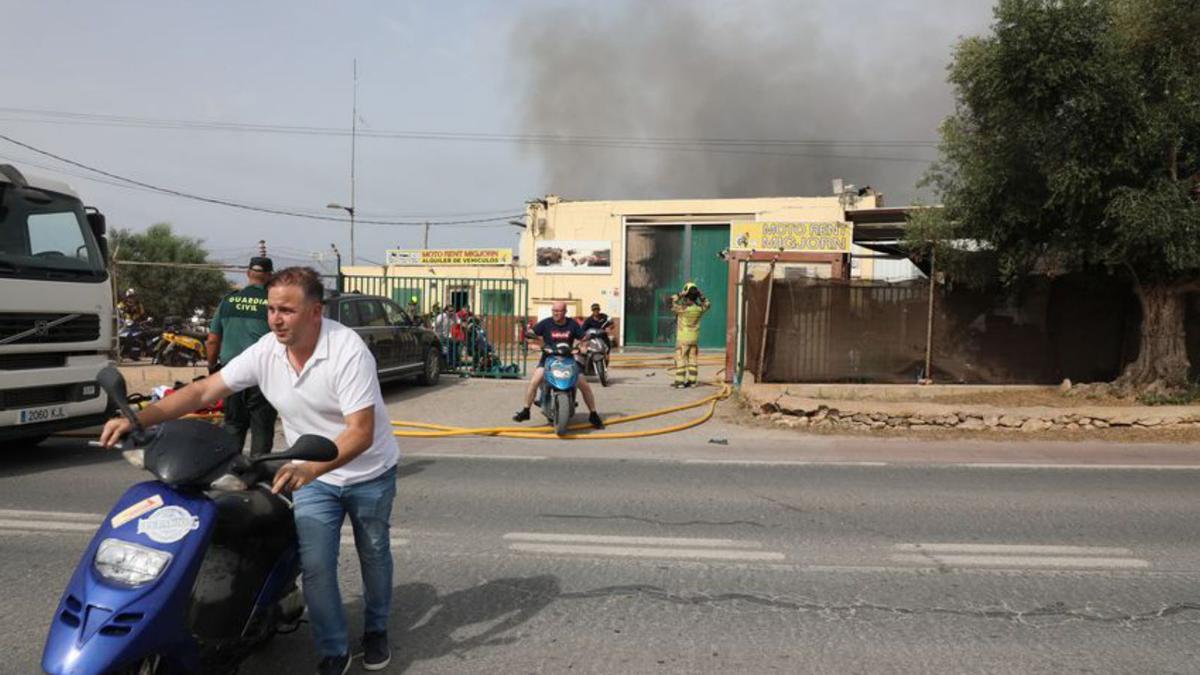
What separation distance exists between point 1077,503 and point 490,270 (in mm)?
24655

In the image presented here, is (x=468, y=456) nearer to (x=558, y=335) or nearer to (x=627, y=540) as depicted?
(x=558, y=335)

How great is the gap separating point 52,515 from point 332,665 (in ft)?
13.1

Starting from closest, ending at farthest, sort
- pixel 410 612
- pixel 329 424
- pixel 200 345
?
pixel 329 424
pixel 410 612
pixel 200 345

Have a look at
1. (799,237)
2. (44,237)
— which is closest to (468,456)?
(44,237)

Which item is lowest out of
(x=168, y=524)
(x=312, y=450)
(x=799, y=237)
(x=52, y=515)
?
(x=52, y=515)

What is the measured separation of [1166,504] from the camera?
21.2 feet

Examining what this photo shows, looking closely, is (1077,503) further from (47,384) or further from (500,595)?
(47,384)

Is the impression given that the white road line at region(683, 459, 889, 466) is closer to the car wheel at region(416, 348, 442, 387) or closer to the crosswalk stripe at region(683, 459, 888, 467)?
the crosswalk stripe at region(683, 459, 888, 467)

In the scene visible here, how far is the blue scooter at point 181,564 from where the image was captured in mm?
2377

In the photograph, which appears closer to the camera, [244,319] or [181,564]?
[181,564]

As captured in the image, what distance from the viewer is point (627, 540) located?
17.7ft

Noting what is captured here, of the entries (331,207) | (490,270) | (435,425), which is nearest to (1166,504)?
(435,425)

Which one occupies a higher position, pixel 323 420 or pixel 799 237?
pixel 799 237

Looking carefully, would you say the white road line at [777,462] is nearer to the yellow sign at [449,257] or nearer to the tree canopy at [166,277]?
the yellow sign at [449,257]
